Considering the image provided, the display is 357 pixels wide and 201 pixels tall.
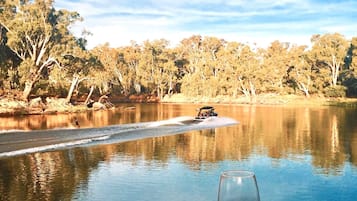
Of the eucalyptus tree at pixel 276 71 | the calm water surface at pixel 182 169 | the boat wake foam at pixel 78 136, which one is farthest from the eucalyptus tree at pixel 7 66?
the eucalyptus tree at pixel 276 71

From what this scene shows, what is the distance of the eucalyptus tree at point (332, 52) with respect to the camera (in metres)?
80.5

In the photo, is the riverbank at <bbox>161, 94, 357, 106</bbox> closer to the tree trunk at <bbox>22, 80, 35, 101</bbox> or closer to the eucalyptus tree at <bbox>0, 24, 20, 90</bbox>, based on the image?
the eucalyptus tree at <bbox>0, 24, 20, 90</bbox>

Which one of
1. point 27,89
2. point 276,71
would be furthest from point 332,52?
point 27,89

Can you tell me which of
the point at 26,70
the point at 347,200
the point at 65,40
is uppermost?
the point at 65,40

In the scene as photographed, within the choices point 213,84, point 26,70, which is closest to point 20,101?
point 26,70

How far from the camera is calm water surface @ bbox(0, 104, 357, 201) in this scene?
45.6 ft

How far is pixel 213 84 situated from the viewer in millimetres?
88500

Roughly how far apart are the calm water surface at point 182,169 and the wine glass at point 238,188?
950 centimetres

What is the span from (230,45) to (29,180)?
259ft

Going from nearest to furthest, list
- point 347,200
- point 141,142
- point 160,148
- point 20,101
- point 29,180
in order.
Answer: point 347,200, point 29,180, point 160,148, point 141,142, point 20,101

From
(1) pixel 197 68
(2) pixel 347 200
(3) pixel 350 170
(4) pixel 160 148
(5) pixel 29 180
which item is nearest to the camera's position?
(2) pixel 347 200

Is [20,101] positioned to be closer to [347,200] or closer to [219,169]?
[219,169]

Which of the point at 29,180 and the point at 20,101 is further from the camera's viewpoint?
the point at 20,101

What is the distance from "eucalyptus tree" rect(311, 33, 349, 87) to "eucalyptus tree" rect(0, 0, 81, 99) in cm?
4884
